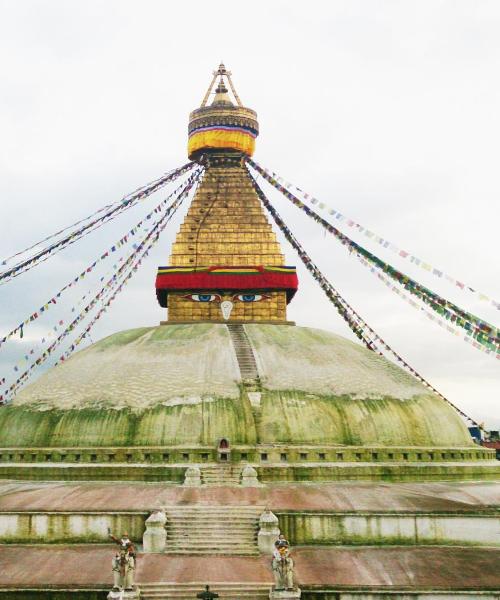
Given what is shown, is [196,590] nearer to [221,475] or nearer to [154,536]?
[154,536]

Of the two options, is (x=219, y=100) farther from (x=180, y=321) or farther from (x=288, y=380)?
(x=288, y=380)

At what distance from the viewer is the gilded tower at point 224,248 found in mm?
24594

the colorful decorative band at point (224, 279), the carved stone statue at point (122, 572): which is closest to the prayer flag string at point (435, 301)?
the colorful decorative band at point (224, 279)

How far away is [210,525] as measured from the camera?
1459cm

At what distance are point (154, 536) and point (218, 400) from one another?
562cm

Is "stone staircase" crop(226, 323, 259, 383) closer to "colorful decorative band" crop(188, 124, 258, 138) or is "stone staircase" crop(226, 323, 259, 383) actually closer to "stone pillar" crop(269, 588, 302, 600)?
"colorful decorative band" crop(188, 124, 258, 138)

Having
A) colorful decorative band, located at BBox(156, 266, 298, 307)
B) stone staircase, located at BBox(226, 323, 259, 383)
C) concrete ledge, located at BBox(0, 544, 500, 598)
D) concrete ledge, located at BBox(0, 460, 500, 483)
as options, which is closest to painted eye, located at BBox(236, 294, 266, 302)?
colorful decorative band, located at BBox(156, 266, 298, 307)

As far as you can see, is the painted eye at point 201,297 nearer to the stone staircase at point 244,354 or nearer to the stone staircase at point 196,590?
the stone staircase at point 244,354

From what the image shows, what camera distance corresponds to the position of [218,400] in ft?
63.1

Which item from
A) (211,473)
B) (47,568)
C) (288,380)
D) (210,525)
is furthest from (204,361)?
(47,568)

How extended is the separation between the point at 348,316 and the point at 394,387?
15.1 ft

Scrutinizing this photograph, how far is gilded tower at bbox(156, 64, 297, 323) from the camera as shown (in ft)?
80.7

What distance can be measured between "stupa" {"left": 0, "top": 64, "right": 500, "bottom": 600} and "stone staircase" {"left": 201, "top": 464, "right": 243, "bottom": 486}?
0.05m

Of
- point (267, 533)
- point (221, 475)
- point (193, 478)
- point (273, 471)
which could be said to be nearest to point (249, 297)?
point (273, 471)
